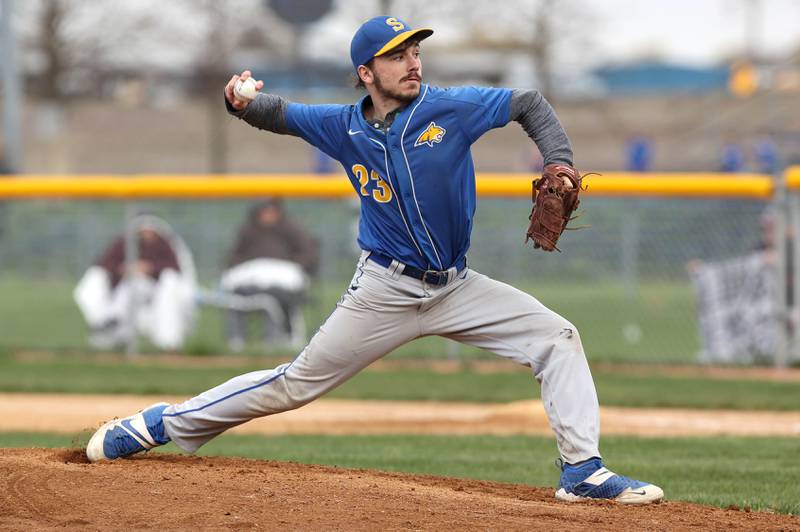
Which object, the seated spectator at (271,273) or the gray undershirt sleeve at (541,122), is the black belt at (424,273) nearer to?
the gray undershirt sleeve at (541,122)

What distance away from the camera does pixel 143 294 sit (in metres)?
14.1

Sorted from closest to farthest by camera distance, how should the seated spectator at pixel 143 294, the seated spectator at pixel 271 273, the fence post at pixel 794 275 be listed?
the fence post at pixel 794 275
the seated spectator at pixel 271 273
the seated spectator at pixel 143 294

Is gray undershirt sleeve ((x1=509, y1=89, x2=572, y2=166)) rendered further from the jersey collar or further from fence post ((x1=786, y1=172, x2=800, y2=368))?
fence post ((x1=786, y1=172, x2=800, y2=368))

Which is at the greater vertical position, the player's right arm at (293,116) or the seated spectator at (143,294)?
the player's right arm at (293,116)

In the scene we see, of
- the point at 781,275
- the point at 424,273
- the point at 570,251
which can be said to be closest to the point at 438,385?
the point at 570,251

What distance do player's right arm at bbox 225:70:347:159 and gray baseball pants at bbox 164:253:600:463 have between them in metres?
0.56

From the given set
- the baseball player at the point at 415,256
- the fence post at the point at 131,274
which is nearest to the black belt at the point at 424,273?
the baseball player at the point at 415,256

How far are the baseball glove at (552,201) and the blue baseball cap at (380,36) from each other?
0.79 meters

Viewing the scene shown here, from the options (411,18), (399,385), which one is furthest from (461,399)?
(411,18)

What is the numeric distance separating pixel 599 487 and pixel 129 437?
7.03 ft

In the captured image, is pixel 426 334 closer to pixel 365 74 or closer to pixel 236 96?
pixel 365 74

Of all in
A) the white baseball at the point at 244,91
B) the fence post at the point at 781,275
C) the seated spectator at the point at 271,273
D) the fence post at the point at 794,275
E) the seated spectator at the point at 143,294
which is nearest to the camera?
the white baseball at the point at 244,91

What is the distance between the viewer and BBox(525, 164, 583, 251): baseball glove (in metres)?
5.36

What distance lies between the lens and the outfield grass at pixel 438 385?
10.8m
